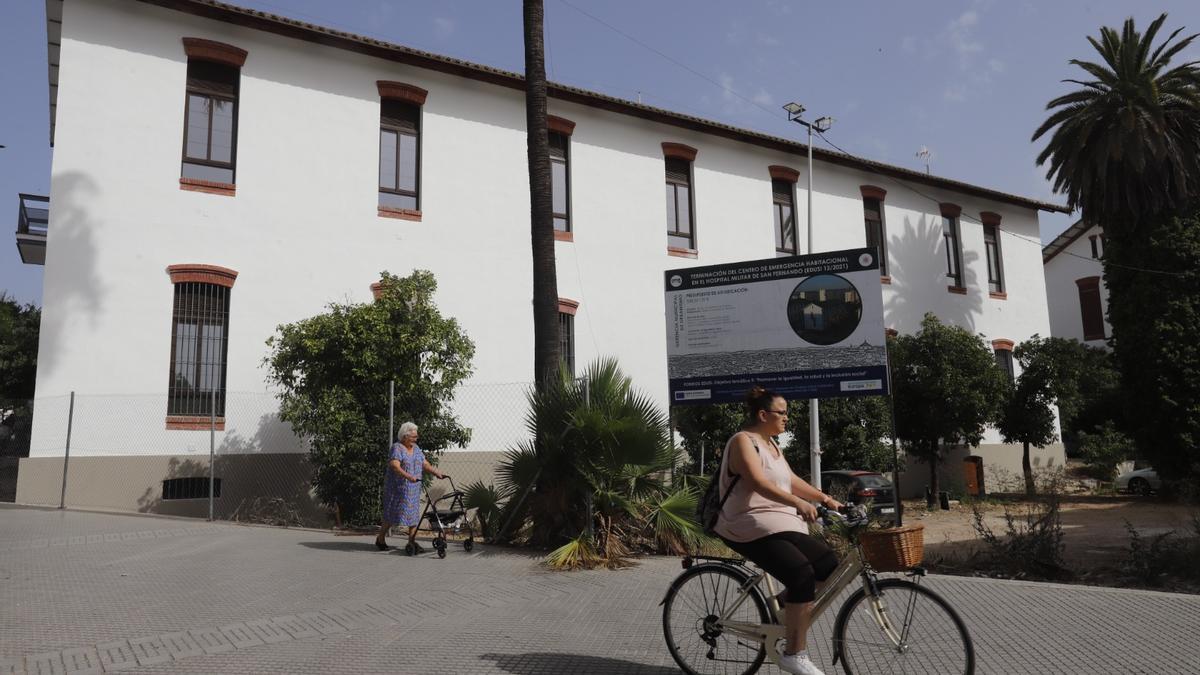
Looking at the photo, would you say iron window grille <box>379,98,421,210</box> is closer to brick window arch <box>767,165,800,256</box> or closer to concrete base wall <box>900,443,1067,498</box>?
brick window arch <box>767,165,800,256</box>

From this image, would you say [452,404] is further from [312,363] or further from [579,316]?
[579,316]

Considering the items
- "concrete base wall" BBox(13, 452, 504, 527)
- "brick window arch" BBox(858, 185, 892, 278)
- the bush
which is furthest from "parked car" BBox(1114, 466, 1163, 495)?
"concrete base wall" BBox(13, 452, 504, 527)

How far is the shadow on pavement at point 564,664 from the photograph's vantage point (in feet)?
16.9

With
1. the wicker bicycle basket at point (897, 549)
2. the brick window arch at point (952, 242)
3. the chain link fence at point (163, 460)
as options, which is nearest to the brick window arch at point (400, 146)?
the chain link fence at point (163, 460)

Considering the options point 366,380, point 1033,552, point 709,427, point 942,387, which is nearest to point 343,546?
point 366,380

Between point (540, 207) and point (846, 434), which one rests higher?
point (540, 207)

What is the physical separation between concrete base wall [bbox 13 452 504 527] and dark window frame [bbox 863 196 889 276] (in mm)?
16225

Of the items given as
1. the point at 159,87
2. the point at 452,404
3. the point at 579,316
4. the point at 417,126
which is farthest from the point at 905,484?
the point at 159,87

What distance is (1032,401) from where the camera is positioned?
981 inches

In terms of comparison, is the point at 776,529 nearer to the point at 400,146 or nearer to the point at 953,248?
the point at 400,146

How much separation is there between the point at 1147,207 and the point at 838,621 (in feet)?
80.4

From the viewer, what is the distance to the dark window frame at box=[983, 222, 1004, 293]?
29.2 meters

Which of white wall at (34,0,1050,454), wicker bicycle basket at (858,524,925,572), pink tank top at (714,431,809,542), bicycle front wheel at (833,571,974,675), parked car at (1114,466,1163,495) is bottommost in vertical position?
parked car at (1114,466,1163,495)

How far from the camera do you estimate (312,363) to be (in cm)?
1437
